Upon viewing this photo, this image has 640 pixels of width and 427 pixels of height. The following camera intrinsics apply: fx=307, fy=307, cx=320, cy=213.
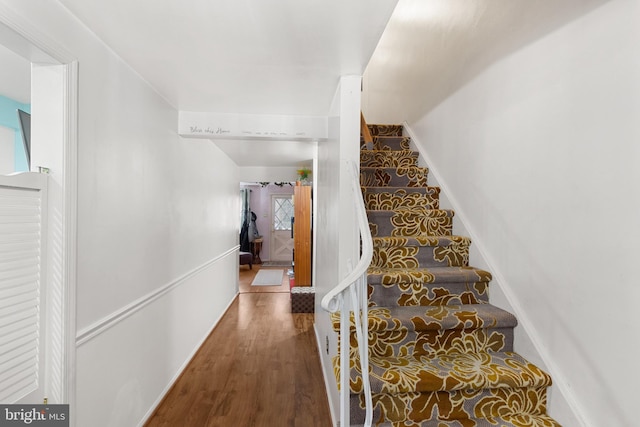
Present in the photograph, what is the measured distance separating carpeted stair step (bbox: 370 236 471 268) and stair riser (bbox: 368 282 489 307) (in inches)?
10.1

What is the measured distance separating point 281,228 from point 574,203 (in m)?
8.13

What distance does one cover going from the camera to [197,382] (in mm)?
2443

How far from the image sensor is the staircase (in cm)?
141

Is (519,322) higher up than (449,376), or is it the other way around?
(519,322)

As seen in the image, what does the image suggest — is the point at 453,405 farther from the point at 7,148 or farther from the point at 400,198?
the point at 7,148

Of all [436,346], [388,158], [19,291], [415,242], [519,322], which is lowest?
[436,346]

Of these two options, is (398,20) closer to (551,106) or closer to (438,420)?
(551,106)

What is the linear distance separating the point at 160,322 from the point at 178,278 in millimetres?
416

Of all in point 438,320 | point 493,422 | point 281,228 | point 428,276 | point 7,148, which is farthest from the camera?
point 281,228

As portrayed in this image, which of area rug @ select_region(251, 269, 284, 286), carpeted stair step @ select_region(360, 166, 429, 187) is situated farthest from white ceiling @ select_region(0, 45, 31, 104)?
area rug @ select_region(251, 269, 284, 286)

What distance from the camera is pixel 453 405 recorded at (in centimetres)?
143

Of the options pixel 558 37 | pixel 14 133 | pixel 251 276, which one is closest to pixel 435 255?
pixel 558 37

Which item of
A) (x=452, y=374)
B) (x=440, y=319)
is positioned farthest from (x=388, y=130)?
(x=452, y=374)

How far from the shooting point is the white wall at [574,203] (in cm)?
112
